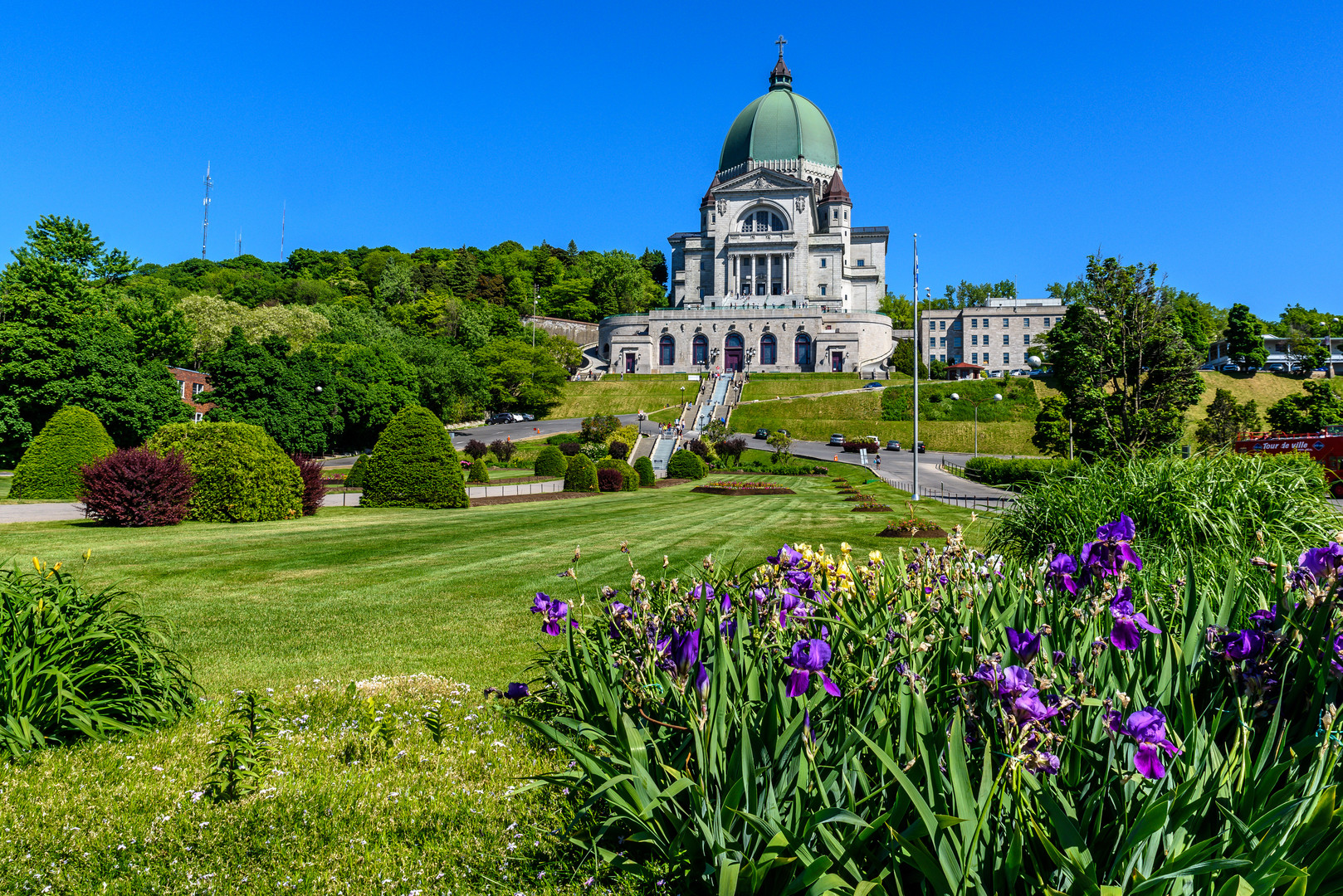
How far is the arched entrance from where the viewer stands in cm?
9538

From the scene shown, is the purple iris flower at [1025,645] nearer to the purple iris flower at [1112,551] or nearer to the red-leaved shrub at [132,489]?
the purple iris flower at [1112,551]

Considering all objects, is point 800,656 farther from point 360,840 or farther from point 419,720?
point 419,720

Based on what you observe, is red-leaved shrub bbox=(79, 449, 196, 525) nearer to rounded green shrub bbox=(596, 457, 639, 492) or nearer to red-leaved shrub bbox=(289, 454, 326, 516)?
red-leaved shrub bbox=(289, 454, 326, 516)

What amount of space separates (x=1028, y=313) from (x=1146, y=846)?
12010 centimetres

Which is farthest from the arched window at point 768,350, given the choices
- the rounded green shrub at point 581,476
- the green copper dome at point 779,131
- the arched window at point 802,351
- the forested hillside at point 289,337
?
the rounded green shrub at point 581,476

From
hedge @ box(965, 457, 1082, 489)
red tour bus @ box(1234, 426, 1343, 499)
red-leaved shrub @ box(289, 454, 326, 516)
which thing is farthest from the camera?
hedge @ box(965, 457, 1082, 489)

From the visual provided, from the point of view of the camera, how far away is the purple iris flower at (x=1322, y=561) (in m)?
2.75

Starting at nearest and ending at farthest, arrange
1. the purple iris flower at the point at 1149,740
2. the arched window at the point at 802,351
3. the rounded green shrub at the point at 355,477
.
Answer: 1. the purple iris flower at the point at 1149,740
2. the rounded green shrub at the point at 355,477
3. the arched window at the point at 802,351

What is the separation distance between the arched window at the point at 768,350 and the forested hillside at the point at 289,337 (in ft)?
75.1

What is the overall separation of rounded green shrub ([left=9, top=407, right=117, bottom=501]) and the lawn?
24.8 feet

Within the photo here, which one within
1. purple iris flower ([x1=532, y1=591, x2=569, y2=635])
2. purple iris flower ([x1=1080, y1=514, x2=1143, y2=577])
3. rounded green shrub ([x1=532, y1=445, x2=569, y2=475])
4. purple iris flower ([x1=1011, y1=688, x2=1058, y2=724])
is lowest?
rounded green shrub ([x1=532, y1=445, x2=569, y2=475])

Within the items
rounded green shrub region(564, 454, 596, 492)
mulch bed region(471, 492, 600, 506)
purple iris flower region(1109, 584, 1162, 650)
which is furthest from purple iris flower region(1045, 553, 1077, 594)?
rounded green shrub region(564, 454, 596, 492)

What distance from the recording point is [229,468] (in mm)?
18297

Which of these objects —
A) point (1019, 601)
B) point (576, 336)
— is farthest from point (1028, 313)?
point (1019, 601)
